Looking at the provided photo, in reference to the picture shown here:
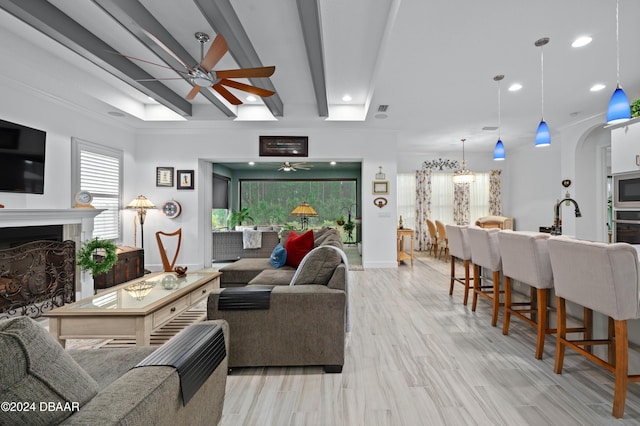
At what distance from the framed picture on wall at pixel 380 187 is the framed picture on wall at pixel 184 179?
3741 mm

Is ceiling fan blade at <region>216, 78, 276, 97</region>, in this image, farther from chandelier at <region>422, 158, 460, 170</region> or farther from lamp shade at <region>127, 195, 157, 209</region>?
chandelier at <region>422, 158, 460, 170</region>

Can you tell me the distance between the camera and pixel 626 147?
13.2 feet

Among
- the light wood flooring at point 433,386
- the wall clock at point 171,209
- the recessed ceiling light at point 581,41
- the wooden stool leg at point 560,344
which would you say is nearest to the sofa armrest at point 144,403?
the light wood flooring at point 433,386

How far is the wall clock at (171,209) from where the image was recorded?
614 centimetres

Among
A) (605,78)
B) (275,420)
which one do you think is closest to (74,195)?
(275,420)

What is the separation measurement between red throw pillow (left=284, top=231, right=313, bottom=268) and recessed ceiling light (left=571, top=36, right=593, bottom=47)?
3.36m

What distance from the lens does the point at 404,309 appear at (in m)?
3.68

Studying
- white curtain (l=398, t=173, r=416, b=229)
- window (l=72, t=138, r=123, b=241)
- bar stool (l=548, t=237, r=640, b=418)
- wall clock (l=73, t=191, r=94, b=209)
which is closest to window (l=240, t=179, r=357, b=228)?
white curtain (l=398, t=173, r=416, b=229)

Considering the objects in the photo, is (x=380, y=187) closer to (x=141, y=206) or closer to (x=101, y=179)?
(x=141, y=206)

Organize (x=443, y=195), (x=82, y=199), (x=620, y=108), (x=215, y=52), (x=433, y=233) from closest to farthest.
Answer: (x=620, y=108), (x=215, y=52), (x=82, y=199), (x=433, y=233), (x=443, y=195)

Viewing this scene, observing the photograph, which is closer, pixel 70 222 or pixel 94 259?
pixel 94 259

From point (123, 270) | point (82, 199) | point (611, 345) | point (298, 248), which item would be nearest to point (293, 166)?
point (123, 270)

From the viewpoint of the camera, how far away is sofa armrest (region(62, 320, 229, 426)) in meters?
0.76

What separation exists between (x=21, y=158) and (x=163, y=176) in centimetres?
249
